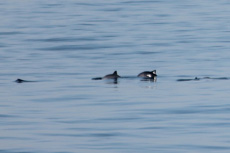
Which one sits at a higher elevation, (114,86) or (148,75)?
(148,75)

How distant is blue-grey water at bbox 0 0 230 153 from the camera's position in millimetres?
18531

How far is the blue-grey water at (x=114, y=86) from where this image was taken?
A: 1853 centimetres

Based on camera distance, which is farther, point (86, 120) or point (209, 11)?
point (209, 11)

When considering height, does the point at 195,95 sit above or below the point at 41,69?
below

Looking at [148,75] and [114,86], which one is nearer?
[114,86]

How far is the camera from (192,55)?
39188 millimetres

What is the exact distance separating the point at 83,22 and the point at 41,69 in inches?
1090

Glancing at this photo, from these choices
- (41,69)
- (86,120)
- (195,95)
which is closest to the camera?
(86,120)

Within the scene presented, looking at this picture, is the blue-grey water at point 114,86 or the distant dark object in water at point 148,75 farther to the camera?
the distant dark object in water at point 148,75

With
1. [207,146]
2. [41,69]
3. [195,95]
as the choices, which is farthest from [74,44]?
[207,146]

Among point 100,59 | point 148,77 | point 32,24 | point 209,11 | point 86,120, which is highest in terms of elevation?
point 209,11

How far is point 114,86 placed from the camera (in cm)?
2792

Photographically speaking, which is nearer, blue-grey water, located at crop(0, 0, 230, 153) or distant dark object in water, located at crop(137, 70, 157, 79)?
blue-grey water, located at crop(0, 0, 230, 153)

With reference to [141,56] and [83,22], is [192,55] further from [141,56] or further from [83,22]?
[83,22]
